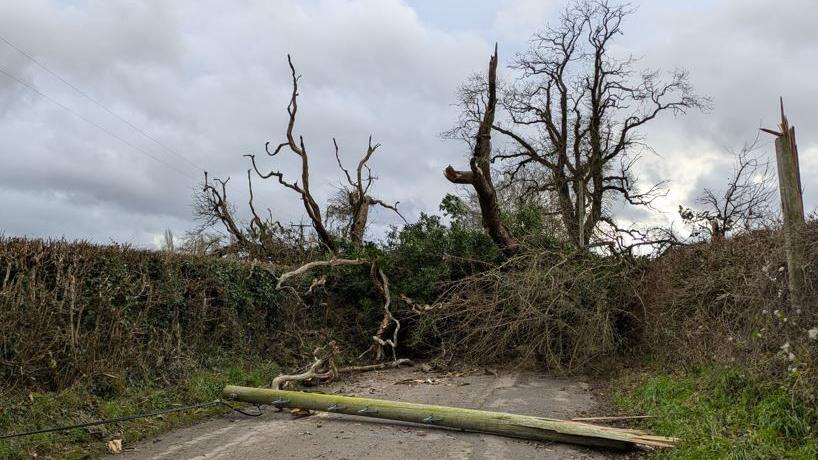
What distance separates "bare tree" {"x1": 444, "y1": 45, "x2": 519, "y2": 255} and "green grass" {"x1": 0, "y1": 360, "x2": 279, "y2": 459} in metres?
6.24

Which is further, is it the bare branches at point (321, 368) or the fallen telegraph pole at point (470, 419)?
the bare branches at point (321, 368)

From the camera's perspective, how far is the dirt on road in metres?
6.46

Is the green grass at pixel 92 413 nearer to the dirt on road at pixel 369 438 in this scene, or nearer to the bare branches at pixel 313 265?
the dirt on road at pixel 369 438

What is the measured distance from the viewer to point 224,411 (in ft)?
28.2

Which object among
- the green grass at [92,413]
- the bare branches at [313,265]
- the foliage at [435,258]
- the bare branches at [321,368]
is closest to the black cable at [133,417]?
the green grass at [92,413]

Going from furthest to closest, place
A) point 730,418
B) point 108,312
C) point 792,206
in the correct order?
point 108,312 < point 792,206 < point 730,418

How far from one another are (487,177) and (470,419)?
22.5ft

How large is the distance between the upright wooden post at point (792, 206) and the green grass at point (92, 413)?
24.2ft

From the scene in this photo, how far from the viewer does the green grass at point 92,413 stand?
20.5 ft

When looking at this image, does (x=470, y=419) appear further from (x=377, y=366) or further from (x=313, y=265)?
(x=313, y=265)

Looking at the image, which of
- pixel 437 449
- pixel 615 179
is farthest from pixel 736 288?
pixel 615 179

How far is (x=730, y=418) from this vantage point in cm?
638

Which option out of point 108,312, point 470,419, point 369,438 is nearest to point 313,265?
point 108,312

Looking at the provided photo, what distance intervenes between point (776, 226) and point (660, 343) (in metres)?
3.72
